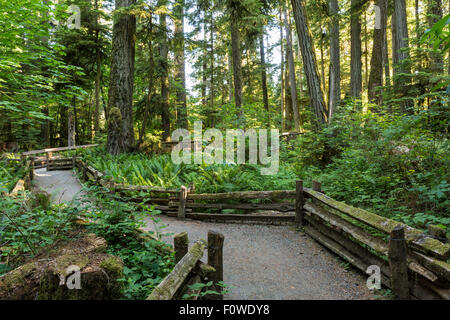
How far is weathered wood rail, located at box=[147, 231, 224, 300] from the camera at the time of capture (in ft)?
7.53

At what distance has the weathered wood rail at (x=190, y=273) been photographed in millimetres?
2294

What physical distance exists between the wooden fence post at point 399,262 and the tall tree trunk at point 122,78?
12.6 metres

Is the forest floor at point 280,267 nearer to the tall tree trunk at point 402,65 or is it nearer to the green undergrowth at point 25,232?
the green undergrowth at point 25,232

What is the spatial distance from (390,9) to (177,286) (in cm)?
1990

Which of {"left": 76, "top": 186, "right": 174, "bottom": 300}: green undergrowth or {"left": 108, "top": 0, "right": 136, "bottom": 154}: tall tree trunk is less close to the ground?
{"left": 108, "top": 0, "right": 136, "bottom": 154}: tall tree trunk

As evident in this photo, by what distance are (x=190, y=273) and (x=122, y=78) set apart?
40.2ft

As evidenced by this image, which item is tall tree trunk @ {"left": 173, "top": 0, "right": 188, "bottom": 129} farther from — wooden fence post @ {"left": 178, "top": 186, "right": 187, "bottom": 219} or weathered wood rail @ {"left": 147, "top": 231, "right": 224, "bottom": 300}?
weathered wood rail @ {"left": 147, "top": 231, "right": 224, "bottom": 300}

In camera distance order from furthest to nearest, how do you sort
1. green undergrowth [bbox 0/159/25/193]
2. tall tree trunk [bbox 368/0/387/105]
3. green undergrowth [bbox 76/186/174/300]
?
tall tree trunk [bbox 368/0/387/105] → green undergrowth [bbox 0/159/25/193] → green undergrowth [bbox 76/186/174/300]

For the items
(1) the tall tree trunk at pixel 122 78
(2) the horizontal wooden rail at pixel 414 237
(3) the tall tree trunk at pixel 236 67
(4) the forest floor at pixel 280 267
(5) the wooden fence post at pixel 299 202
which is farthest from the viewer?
(3) the tall tree trunk at pixel 236 67

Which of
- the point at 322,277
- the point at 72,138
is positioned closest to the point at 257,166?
the point at 322,277

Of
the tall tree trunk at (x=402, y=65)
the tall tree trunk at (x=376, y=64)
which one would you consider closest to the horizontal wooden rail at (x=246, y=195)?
the tall tree trunk at (x=402, y=65)

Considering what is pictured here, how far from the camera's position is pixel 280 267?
15.5 ft

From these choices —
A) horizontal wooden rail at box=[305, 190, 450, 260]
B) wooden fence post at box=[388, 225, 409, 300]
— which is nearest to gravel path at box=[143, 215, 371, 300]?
wooden fence post at box=[388, 225, 409, 300]

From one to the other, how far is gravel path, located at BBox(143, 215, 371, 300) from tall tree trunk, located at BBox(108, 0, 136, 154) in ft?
27.1
